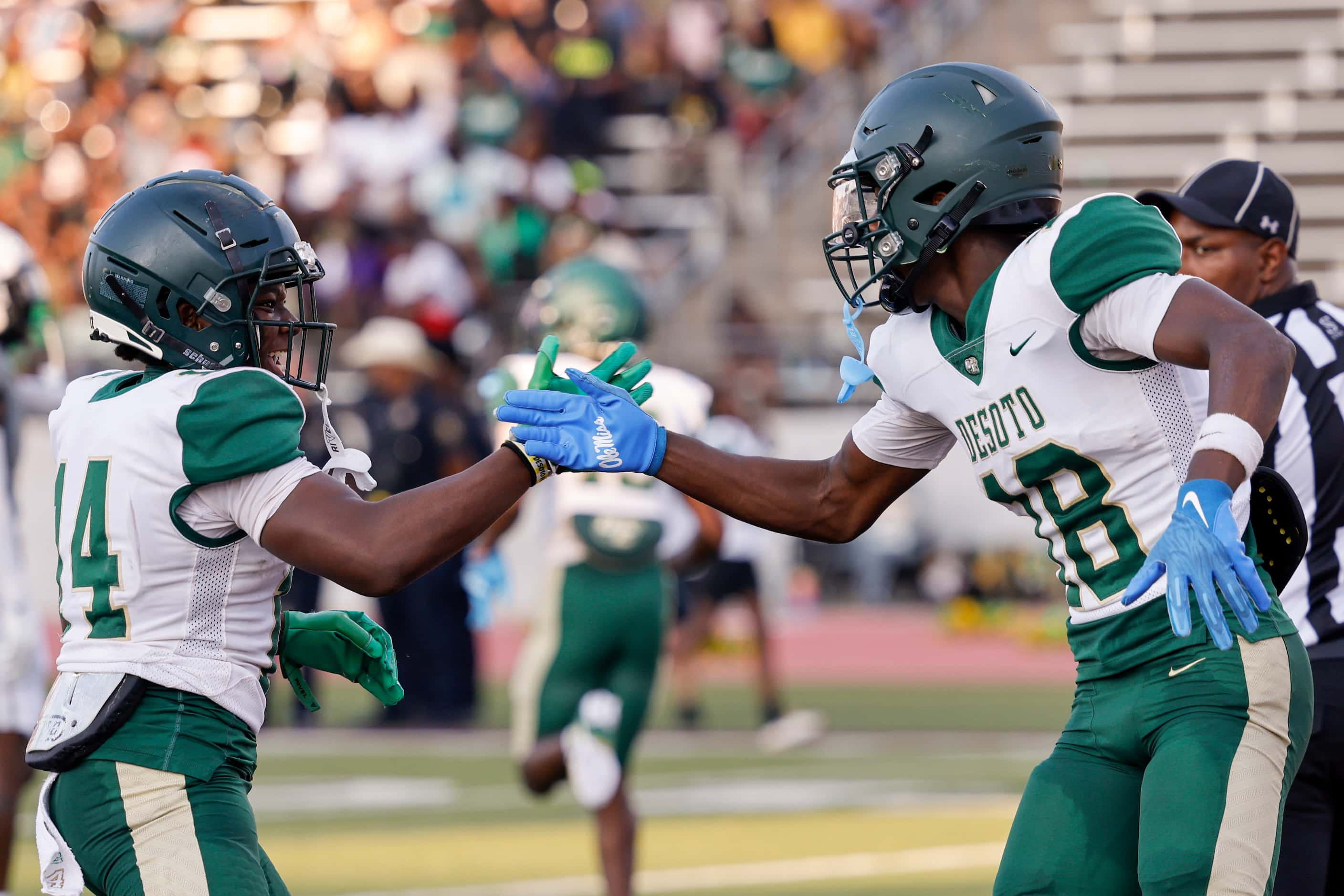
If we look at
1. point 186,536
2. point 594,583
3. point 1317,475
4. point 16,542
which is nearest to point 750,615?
point 594,583

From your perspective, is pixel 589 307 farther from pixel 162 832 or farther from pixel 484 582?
pixel 162 832

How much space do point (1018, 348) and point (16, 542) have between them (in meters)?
3.79

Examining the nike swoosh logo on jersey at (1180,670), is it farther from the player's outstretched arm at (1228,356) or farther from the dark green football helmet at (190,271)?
the dark green football helmet at (190,271)

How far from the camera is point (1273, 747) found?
3264 millimetres

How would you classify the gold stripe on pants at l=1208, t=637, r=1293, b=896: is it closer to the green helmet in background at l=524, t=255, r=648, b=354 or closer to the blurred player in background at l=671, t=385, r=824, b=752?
the green helmet in background at l=524, t=255, r=648, b=354

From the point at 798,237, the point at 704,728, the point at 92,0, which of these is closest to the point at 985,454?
the point at 704,728

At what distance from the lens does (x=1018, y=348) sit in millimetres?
3430

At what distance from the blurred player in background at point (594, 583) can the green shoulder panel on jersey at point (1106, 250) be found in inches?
133

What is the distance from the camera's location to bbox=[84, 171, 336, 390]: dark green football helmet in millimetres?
3336

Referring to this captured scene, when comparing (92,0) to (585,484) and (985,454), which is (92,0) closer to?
(585,484)

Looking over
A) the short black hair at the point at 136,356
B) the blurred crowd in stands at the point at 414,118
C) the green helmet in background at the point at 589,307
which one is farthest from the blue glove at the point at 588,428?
the blurred crowd in stands at the point at 414,118

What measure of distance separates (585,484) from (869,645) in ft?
30.9

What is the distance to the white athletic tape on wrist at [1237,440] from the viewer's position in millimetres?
3074

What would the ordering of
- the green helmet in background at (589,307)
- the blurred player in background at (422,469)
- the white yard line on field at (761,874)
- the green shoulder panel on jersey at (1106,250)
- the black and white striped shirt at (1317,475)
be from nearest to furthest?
1. the green shoulder panel on jersey at (1106,250)
2. the black and white striped shirt at (1317,475)
3. the white yard line on field at (761,874)
4. the green helmet in background at (589,307)
5. the blurred player in background at (422,469)
